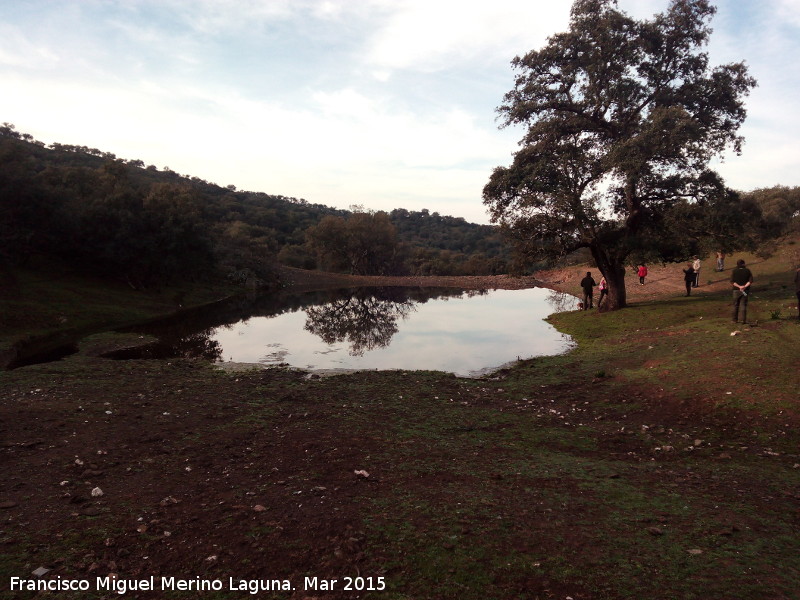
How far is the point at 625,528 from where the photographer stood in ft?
22.3

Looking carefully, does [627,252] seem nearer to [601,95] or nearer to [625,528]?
[601,95]

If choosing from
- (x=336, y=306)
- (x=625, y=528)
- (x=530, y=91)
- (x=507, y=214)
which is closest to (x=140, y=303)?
(x=336, y=306)

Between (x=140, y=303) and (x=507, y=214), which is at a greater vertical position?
(x=507, y=214)

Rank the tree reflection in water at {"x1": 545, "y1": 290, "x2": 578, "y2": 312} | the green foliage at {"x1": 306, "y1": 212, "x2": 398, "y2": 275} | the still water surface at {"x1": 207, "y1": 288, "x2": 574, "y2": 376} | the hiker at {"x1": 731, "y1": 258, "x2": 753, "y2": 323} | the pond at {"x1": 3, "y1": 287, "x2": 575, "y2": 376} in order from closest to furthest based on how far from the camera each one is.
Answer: the hiker at {"x1": 731, "y1": 258, "x2": 753, "y2": 323}
the still water surface at {"x1": 207, "y1": 288, "x2": 574, "y2": 376}
the pond at {"x1": 3, "y1": 287, "x2": 575, "y2": 376}
the tree reflection in water at {"x1": 545, "y1": 290, "x2": 578, "y2": 312}
the green foliage at {"x1": 306, "y1": 212, "x2": 398, "y2": 275}

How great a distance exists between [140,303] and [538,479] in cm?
4135

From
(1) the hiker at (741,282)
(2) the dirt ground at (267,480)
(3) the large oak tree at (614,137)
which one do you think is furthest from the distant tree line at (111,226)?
(2) the dirt ground at (267,480)

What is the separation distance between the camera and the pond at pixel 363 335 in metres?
23.0

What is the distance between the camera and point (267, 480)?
8.77 meters

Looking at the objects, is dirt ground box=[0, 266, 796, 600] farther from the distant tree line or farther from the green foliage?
the green foliage

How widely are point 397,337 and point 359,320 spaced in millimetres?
10294

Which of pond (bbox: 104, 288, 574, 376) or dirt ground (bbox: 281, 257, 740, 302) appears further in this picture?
dirt ground (bbox: 281, 257, 740, 302)

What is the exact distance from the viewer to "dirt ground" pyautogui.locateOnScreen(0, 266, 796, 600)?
6020mm

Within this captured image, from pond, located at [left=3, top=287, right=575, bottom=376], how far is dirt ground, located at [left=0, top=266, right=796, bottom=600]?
21.8 ft

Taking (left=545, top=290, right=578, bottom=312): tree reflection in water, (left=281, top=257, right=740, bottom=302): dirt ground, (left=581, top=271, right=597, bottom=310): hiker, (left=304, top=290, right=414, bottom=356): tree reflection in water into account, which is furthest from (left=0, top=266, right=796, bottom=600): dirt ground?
(left=281, top=257, right=740, bottom=302): dirt ground
